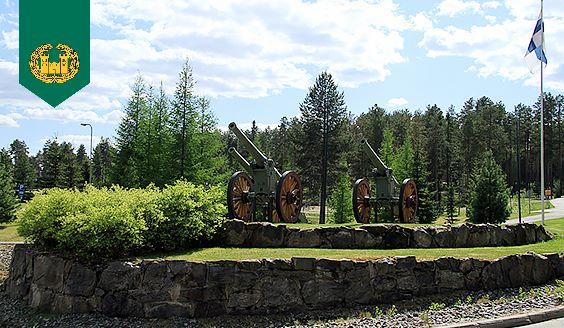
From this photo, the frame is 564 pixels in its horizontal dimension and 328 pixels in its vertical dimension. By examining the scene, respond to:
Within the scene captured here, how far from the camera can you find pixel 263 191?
18422 millimetres

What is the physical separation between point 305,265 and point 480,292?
366cm

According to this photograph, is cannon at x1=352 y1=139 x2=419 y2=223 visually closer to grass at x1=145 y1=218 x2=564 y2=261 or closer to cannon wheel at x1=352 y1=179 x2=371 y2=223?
cannon wheel at x1=352 y1=179 x2=371 y2=223

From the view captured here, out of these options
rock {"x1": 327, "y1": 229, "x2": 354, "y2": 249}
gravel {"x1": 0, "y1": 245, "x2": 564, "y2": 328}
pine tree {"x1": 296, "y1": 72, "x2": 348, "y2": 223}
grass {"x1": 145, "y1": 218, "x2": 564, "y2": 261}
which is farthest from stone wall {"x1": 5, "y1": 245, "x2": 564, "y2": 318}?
pine tree {"x1": 296, "y1": 72, "x2": 348, "y2": 223}

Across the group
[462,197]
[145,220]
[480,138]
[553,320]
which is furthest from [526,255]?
[480,138]

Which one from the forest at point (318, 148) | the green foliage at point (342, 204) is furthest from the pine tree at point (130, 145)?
the green foliage at point (342, 204)

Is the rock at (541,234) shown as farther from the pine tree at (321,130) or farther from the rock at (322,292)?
the pine tree at (321,130)

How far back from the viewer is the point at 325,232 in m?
13.5

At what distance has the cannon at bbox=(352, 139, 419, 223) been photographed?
69.8ft

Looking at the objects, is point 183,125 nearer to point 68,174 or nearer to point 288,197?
point 288,197

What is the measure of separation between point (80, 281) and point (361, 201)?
40.0 ft

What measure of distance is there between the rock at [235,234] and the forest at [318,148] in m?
14.5

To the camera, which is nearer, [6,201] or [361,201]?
[361,201]

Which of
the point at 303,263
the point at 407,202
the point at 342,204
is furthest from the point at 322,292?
the point at 342,204

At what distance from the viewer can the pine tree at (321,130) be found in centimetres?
4141
